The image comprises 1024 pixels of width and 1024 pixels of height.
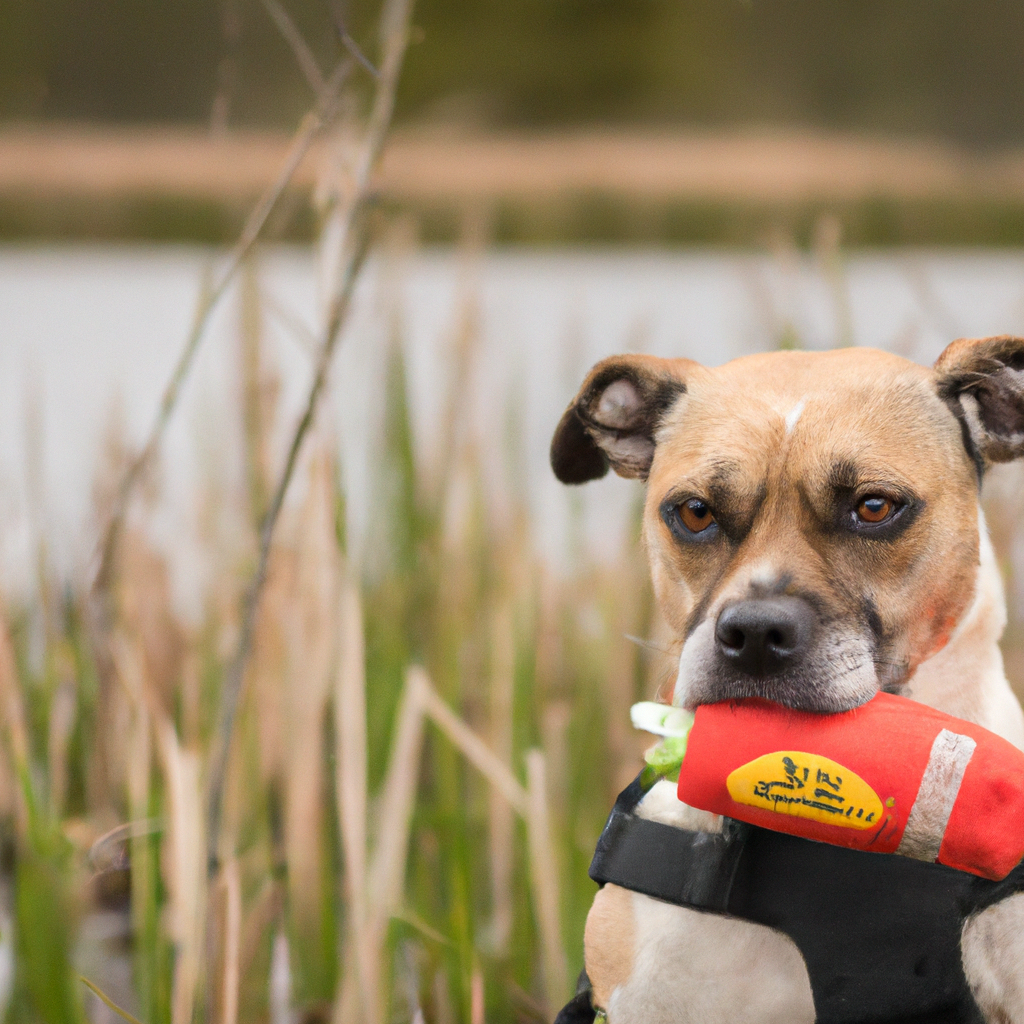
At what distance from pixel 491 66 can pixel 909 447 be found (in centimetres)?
354

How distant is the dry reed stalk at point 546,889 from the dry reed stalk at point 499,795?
292 millimetres

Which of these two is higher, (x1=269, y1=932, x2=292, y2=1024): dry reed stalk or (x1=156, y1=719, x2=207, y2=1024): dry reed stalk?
(x1=156, y1=719, x2=207, y2=1024): dry reed stalk

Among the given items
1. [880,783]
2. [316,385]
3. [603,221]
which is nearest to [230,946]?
[316,385]

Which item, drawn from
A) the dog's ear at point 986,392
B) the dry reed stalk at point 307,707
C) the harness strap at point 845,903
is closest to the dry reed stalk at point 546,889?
the dry reed stalk at point 307,707

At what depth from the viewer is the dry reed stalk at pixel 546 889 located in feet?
7.04

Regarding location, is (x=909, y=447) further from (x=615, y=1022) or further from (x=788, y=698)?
(x=615, y=1022)

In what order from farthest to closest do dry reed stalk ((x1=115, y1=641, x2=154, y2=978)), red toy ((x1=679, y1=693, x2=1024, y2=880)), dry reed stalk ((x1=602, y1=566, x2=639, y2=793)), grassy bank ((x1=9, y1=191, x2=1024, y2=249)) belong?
grassy bank ((x1=9, y1=191, x2=1024, y2=249))
dry reed stalk ((x1=602, y1=566, x2=639, y2=793))
dry reed stalk ((x1=115, y1=641, x2=154, y2=978))
red toy ((x1=679, y1=693, x2=1024, y2=880))

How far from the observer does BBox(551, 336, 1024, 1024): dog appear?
1.40 m

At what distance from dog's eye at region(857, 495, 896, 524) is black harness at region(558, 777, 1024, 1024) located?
1.71 ft

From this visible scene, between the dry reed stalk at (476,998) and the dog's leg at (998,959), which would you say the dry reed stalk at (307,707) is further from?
the dog's leg at (998,959)

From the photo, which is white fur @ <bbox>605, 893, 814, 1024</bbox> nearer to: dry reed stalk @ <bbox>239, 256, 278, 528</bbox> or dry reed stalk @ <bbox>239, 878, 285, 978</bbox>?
dry reed stalk @ <bbox>239, 878, 285, 978</bbox>

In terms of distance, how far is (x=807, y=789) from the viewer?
1.24 meters

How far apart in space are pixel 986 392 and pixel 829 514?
0.38 m

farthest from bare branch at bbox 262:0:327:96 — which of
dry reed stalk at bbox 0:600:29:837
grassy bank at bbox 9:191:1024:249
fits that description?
grassy bank at bbox 9:191:1024:249
